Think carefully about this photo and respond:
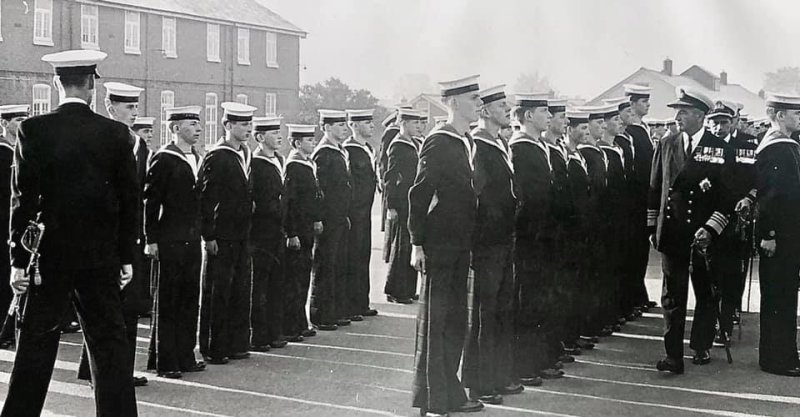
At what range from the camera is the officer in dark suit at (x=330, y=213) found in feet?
31.0

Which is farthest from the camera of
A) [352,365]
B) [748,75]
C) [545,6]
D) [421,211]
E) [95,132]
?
[748,75]

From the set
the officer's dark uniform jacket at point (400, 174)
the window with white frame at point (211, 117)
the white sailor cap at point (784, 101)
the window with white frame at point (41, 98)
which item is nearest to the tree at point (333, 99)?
the officer's dark uniform jacket at point (400, 174)

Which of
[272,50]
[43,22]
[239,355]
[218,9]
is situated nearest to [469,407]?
[239,355]

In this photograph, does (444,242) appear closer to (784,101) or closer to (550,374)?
(550,374)

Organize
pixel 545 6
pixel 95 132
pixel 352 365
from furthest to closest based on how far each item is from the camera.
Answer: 1. pixel 352 365
2. pixel 545 6
3. pixel 95 132

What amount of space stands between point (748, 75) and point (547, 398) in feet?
13.3

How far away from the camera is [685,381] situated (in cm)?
733

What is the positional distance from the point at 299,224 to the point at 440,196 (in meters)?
3.17

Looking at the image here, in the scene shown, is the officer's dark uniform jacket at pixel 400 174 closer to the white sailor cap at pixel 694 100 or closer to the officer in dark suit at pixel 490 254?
the white sailor cap at pixel 694 100

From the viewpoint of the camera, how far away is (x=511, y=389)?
266 inches

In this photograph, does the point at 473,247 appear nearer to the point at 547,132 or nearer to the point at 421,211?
the point at 421,211

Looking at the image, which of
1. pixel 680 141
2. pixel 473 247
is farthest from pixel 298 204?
pixel 680 141

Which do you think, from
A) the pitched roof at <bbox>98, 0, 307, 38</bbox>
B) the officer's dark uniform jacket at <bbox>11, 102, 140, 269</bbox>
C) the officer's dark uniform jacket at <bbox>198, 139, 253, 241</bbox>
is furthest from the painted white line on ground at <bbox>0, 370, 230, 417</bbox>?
the pitched roof at <bbox>98, 0, 307, 38</bbox>

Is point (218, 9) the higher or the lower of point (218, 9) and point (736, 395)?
the higher
